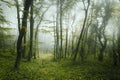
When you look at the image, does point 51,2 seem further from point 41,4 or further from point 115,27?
point 115,27

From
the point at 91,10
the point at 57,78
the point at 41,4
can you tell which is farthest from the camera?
the point at 91,10

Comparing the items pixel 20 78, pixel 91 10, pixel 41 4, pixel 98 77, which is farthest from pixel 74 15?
pixel 20 78

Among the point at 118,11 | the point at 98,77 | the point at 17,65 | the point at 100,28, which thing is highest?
the point at 118,11

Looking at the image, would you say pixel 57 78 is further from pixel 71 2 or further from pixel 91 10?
pixel 91 10

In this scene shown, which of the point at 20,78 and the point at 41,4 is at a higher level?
the point at 41,4

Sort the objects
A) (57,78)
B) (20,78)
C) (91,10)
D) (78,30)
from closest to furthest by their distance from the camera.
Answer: (20,78)
(57,78)
(91,10)
(78,30)

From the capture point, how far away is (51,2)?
24.0 metres

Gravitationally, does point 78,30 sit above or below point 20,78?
above

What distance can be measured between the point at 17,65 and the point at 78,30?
3291 centimetres

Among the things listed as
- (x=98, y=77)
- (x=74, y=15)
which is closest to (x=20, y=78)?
(x=98, y=77)

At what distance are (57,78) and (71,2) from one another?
14996 mm

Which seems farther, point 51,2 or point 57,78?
point 51,2

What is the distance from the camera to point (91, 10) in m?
26.5

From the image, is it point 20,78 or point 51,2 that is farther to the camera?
point 51,2
